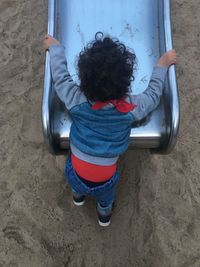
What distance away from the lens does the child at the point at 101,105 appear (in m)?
1.36

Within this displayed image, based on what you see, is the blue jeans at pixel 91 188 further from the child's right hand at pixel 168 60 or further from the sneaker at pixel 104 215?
the child's right hand at pixel 168 60

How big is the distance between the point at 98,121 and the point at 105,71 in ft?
0.68

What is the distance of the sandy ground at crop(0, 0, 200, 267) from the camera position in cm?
191

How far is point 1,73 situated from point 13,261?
3.46 feet

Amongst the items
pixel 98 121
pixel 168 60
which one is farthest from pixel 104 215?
pixel 168 60

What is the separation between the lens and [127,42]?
6.63 ft

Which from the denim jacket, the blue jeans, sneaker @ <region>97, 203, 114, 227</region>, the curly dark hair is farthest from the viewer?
sneaker @ <region>97, 203, 114, 227</region>

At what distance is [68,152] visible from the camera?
6.19ft

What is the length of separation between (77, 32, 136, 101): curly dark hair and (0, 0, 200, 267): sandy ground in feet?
2.57

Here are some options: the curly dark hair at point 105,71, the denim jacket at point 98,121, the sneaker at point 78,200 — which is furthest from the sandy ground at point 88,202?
the curly dark hair at point 105,71

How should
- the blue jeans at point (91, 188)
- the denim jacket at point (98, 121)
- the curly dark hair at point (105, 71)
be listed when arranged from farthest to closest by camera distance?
the blue jeans at point (91, 188) < the denim jacket at point (98, 121) < the curly dark hair at point (105, 71)

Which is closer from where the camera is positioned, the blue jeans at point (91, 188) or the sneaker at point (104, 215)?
the blue jeans at point (91, 188)

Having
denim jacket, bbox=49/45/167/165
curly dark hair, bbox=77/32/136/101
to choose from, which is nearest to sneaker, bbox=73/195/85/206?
denim jacket, bbox=49/45/167/165

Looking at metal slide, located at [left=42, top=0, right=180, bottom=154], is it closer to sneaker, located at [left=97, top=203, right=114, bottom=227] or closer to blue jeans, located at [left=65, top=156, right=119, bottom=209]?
blue jeans, located at [left=65, top=156, right=119, bottom=209]
